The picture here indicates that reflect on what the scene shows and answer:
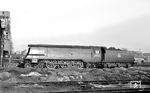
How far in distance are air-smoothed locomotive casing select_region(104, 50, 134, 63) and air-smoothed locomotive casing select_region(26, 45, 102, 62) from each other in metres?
1.52

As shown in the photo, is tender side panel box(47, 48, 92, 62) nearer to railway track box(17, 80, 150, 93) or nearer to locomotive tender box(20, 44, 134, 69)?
locomotive tender box(20, 44, 134, 69)

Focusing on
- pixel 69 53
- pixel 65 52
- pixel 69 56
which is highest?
pixel 65 52

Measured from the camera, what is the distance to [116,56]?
35156mm

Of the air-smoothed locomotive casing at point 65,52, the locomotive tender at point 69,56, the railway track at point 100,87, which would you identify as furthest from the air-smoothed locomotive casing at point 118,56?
the railway track at point 100,87

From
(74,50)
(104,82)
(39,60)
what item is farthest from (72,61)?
(104,82)

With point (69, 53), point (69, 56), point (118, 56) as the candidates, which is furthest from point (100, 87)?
point (118, 56)

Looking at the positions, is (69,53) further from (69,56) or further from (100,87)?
(100,87)

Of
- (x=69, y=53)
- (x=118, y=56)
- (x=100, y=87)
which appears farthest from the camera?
(x=118, y=56)

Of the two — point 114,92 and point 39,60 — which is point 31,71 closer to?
point 39,60

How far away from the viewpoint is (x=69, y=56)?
104 ft

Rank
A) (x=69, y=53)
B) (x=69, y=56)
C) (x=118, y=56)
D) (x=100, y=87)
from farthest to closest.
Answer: (x=118, y=56), (x=69, y=53), (x=69, y=56), (x=100, y=87)

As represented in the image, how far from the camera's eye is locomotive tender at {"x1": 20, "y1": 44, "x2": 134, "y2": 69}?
3066 cm

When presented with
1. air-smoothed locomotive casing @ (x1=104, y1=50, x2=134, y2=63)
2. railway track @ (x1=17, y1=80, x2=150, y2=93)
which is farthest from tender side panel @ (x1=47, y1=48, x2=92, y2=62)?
railway track @ (x1=17, y1=80, x2=150, y2=93)

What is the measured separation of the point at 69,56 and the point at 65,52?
2.48 feet
